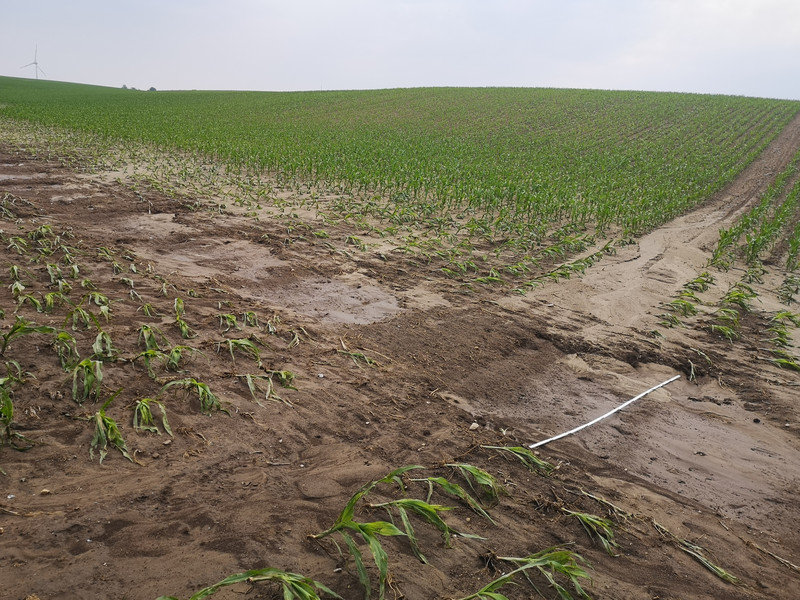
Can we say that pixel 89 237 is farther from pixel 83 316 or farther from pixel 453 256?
pixel 453 256

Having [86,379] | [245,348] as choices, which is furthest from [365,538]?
[245,348]

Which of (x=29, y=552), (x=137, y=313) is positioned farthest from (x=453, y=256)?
(x=29, y=552)

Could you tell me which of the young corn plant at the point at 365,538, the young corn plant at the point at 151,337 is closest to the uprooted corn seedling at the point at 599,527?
the young corn plant at the point at 365,538

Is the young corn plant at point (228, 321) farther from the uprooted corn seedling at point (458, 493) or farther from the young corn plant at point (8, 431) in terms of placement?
the uprooted corn seedling at point (458, 493)

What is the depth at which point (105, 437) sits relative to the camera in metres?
3.32

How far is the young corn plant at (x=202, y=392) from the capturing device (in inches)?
152

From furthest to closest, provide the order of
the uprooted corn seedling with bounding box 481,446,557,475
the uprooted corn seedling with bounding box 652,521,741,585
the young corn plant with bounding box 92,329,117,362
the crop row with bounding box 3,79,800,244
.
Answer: the crop row with bounding box 3,79,800,244, the young corn plant with bounding box 92,329,117,362, the uprooted corn seedling with bounding box 481,446,557,475, the uprooted corn seedling with bounding box 652,521,741,585

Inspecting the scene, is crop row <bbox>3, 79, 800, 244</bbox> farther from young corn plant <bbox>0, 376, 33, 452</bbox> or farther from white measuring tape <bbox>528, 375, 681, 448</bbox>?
young corn plant <bbox>0, 376, 33, 452</bbox>

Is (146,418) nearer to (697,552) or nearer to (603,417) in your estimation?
(697,552)

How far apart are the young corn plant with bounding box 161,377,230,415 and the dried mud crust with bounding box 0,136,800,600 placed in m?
0.11

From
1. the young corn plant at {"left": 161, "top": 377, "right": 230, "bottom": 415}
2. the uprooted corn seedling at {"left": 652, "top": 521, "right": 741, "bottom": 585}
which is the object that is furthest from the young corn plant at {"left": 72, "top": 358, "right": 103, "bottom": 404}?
the uprooted corn seedling at {"left": 652, "top": 521, "right": 741, "bottom": 585}

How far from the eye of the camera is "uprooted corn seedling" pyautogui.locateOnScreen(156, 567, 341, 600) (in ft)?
7.55

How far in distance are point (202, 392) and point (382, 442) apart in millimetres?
1355

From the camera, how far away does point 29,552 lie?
2461mm
